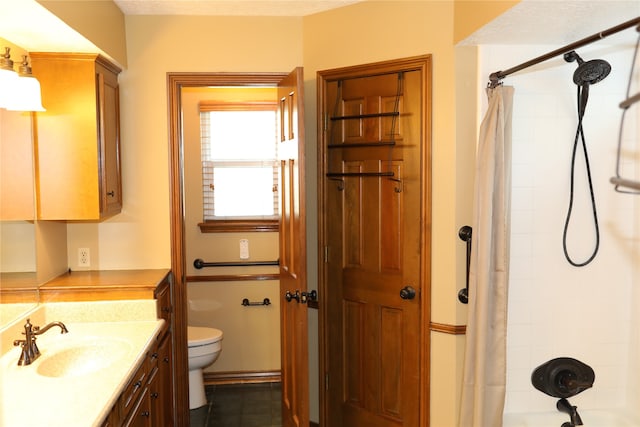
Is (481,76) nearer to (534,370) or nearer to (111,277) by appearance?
(534,370)

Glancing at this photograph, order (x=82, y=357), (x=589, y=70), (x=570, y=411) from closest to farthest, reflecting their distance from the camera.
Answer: (x=82, y=357) → (x=589, y=70) → (x=570, y=411)

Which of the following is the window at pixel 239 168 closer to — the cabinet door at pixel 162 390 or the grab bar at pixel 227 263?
the grab bar at pixel 227 263

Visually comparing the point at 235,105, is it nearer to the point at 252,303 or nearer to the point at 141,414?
the point at 252,303

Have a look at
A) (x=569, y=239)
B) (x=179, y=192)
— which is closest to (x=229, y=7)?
(x=179, y=192)

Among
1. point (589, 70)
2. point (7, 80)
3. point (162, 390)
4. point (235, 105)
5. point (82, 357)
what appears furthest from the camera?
point (235, 105)

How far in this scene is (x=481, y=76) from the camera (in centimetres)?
304

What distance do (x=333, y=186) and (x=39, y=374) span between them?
1.81 meters

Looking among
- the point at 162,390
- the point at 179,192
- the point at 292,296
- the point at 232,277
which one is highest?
the point at 179,192

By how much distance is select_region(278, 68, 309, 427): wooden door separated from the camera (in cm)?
320

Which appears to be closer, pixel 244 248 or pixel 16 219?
pixel 16 219

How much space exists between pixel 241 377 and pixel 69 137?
2.48 meters

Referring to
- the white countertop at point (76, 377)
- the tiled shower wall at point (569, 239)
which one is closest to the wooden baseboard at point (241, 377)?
the white countertop at point (76, 377)

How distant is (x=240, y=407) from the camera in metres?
4.33

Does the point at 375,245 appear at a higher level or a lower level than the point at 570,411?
higher
